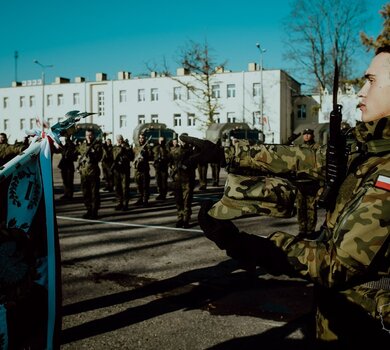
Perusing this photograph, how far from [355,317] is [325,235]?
13.5 inches

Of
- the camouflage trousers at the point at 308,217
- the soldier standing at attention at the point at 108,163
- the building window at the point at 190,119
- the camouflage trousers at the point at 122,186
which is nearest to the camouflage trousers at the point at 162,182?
the soldier standing at attention at the point at 108,163

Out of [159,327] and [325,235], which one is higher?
[325,235]

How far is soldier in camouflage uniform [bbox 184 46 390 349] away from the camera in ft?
4.74

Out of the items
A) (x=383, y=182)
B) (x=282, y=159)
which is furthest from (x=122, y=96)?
(x=383, y=182)

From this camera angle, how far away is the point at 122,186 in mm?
11273

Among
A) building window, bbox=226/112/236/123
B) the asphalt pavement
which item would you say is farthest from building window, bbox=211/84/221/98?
the asphalt pavement

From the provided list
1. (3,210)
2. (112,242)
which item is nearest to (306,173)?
(3,210)

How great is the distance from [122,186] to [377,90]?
988 cm

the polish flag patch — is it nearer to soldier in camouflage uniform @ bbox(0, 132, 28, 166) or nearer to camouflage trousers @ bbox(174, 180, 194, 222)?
camouflage trousers @ bbox(174, 180, 194, 222)

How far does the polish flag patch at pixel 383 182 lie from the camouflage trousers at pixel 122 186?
994cm

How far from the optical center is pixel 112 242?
7.49m

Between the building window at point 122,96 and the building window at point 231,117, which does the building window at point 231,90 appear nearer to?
the building window at point 231,117

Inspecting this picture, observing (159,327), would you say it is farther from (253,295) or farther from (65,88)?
(65,88)

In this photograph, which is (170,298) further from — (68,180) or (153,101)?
(153,101)
